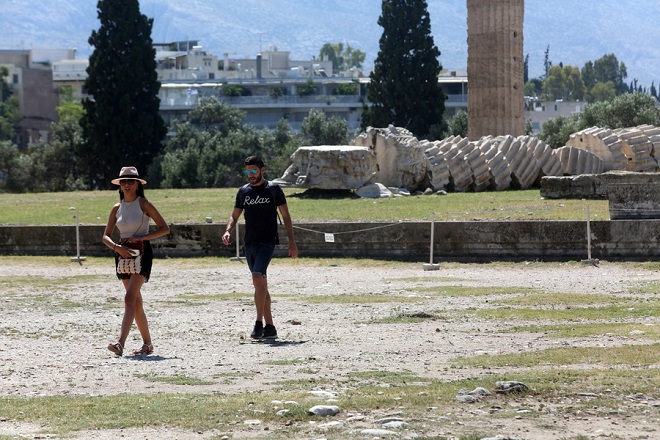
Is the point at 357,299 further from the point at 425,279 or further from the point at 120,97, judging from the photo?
the point at 120,97

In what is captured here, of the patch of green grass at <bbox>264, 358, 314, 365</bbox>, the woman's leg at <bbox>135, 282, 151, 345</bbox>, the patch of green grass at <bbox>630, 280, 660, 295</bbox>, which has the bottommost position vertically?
the patch of green grass at <bbox>264, 358, 314, 365</bbox>

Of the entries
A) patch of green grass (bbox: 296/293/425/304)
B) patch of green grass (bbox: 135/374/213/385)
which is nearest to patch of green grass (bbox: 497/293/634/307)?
patch of green grass (bbox: 296/293/425/304)

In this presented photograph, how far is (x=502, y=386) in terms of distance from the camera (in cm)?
961

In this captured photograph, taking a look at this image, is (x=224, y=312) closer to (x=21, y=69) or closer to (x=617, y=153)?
(x=617, y=153)

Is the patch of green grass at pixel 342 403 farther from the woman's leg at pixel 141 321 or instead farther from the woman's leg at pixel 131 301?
the woman's leg at pixel 131 301

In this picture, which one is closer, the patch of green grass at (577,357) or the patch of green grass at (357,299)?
the patch of green grass at (577,357)

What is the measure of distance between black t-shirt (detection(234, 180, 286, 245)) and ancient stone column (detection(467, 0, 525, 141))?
40356 millimetres

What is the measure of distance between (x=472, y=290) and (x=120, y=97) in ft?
151

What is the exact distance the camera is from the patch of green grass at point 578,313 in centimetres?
1464

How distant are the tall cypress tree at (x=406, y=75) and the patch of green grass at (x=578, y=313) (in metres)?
55.0

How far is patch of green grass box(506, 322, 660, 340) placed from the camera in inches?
509

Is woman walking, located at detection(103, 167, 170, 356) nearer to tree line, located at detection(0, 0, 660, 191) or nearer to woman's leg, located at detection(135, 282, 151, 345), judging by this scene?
woman's leg, located at detection(135, 282, 151, 345)

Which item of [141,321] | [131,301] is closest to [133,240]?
[131,301]

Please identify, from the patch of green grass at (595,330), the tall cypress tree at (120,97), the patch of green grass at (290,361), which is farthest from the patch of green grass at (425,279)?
the tall cypress tree at (120,97)
